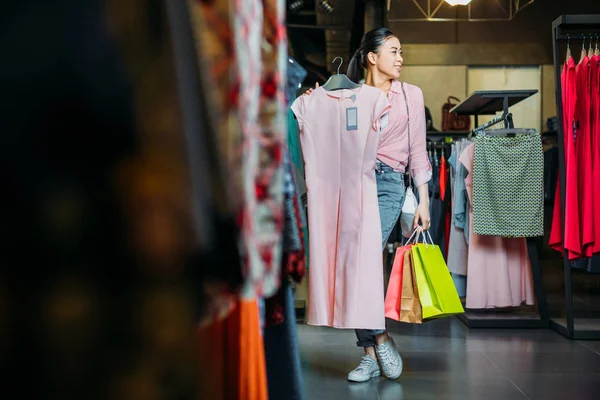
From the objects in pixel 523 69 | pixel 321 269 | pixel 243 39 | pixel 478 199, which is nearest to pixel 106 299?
pixel 243 39

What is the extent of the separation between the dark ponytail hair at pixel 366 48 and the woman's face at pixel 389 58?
0.07 ft

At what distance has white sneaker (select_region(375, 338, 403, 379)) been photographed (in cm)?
317

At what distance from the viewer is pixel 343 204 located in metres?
3.16

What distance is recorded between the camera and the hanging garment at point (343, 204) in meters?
3.12

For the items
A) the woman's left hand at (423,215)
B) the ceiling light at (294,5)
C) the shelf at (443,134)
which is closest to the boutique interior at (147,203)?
the woman's left hand at (423,215)

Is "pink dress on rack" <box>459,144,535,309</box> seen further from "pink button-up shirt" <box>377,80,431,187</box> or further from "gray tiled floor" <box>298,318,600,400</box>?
"pink button-up shirt" <box>377,80,431,187</box>

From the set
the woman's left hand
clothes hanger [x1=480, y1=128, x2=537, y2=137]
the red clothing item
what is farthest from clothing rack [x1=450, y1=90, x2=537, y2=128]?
the woman's left hand

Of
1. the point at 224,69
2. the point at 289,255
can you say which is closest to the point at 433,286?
the point at 289,255

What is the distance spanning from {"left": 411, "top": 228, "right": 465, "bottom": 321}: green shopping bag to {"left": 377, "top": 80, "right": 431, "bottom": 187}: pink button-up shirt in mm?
300

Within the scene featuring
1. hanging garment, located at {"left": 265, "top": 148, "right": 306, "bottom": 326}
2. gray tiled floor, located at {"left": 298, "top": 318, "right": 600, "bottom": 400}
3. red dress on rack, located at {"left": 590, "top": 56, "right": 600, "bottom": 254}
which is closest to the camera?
hanging garment, located at {"left": 265, "top": 148, "right": 306, "bottom": 326}

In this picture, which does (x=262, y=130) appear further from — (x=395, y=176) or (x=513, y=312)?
(x=513, y=312)

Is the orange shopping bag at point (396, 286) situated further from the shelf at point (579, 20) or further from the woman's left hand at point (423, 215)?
the shelf at point (579, 20)

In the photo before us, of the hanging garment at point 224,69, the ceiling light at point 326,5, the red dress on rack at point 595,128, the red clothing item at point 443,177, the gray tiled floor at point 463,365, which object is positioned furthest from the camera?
the ceiling light at point 326,5

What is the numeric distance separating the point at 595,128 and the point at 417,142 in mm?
1544
